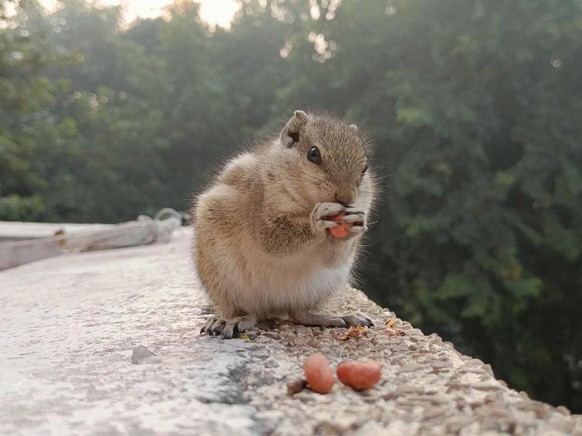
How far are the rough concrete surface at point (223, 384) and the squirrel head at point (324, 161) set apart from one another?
42 centimetres

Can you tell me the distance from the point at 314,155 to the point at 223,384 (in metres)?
0.74

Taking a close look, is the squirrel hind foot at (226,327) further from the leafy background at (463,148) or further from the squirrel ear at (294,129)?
the leafy background at (463,148)

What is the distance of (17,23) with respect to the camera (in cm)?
1403

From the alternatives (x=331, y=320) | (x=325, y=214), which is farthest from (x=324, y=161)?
(x=331, y=320)

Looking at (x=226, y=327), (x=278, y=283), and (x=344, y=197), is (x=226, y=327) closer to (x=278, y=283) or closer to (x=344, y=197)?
(x=278, y=283)

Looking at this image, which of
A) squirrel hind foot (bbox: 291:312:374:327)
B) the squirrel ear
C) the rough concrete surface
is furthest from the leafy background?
the rough concrete surface

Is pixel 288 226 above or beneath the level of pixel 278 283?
above

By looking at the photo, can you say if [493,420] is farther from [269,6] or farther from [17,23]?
[17,23]

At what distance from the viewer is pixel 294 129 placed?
181 centimetres

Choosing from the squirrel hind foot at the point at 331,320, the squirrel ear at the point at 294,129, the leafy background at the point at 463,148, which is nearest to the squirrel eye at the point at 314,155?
the squirrel ear at the point at 294,129

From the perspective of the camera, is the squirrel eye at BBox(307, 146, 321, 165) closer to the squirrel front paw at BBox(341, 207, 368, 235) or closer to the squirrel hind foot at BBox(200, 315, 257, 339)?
the squirrel front paw at BBox(341, 207, 368, 235)

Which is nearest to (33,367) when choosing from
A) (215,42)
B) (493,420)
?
(493,420)

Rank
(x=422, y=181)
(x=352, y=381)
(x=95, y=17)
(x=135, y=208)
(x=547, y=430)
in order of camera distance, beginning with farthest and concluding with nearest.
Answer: (x=95, y=17) < (x=135, y=208) < (x=422, y=181) < (x=352, y=381) < (x=547, y=430)

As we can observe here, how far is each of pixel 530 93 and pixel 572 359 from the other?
3.37m
